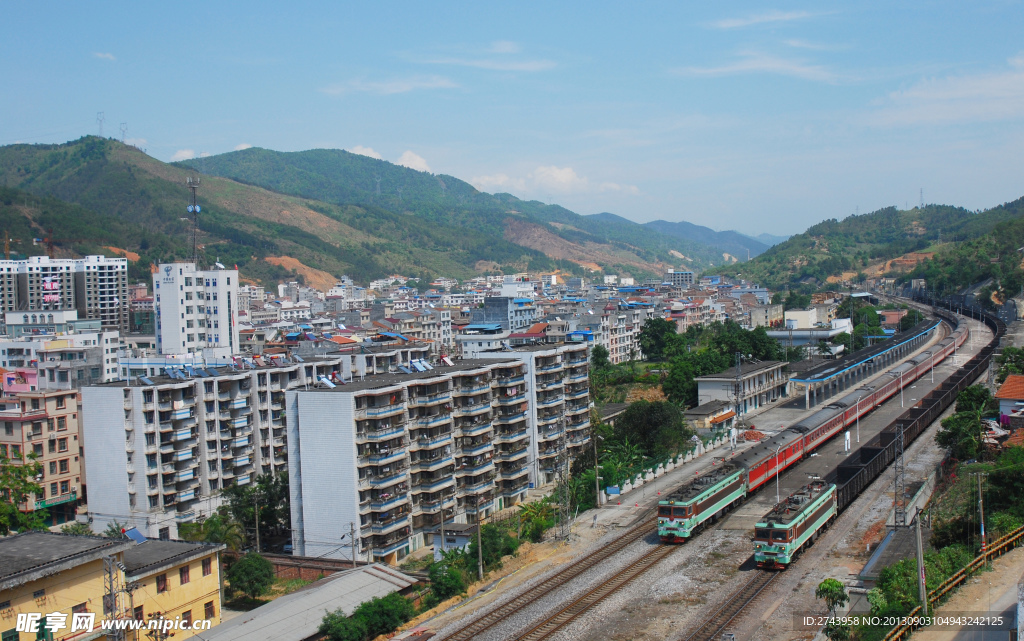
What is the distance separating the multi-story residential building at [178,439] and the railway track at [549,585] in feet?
49.6

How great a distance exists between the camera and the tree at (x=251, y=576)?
2848 cm

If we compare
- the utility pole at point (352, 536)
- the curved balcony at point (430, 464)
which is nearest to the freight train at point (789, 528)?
the curved balcony at point (430, 464)

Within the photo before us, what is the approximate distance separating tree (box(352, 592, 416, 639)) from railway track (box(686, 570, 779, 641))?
28.2ft

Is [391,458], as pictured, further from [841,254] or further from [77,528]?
[841,254]

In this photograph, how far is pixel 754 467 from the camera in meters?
35.0

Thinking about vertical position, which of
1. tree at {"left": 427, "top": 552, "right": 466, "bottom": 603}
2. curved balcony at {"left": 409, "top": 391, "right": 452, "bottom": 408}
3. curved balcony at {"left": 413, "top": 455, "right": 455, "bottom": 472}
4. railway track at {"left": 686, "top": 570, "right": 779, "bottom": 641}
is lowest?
tree at {"left": 427, "top": 552, "right": 466, "bottom": 603}

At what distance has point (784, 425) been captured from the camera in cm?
5091

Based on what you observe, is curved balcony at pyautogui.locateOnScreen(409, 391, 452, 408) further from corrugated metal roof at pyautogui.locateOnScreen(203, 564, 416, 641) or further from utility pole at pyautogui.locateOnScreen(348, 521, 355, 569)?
corrugated metal roof at pyautogui.locateOnScreen(203, 564, 416, 641)

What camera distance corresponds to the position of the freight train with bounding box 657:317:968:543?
29484mm

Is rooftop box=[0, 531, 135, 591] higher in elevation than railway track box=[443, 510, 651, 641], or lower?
higher

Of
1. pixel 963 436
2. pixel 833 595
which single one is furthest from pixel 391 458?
pixel 963 436

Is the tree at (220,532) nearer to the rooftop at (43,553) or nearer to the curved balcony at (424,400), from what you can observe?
the curved balcony at (424,400)

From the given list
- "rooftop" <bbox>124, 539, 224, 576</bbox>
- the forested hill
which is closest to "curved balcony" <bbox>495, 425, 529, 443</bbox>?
"rooftop" <bbox>124, 539, 224, 576</bbox>
